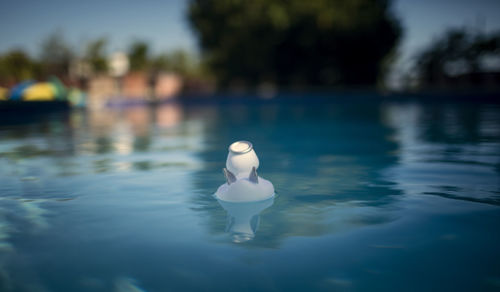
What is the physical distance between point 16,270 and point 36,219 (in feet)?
3.32

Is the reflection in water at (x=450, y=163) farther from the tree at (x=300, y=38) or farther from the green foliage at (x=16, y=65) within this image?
the green foliage at (x=16, y=65)

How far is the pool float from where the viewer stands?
10.9ft

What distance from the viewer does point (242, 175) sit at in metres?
3.40

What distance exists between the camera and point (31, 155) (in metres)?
6.65

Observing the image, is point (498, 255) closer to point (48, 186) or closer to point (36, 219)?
point (36, 219)

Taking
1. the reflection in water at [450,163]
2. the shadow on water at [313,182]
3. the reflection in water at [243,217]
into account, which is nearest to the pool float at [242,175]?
the reflection in water at [243,217]

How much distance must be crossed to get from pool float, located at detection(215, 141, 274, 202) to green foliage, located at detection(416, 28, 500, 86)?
2245cm

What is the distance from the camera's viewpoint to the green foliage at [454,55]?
2166cm

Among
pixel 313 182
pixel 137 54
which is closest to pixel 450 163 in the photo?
pixel 313 182

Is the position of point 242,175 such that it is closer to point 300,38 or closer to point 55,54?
point 300,38

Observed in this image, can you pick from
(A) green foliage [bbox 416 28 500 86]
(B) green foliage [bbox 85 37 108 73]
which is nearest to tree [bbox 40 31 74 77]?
(B) green foliage [bbox 85 37 108 73]

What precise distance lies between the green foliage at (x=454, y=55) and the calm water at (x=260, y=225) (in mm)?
18715

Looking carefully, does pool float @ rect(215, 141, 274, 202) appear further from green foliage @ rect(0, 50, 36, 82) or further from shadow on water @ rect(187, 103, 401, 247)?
green foliage @ rect(0, 50, 36, 82)

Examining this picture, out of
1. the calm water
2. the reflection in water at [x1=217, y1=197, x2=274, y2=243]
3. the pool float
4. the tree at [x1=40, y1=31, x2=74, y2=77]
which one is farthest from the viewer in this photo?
the tree at [x1=40, y1=31, x2=74, y2=77]
